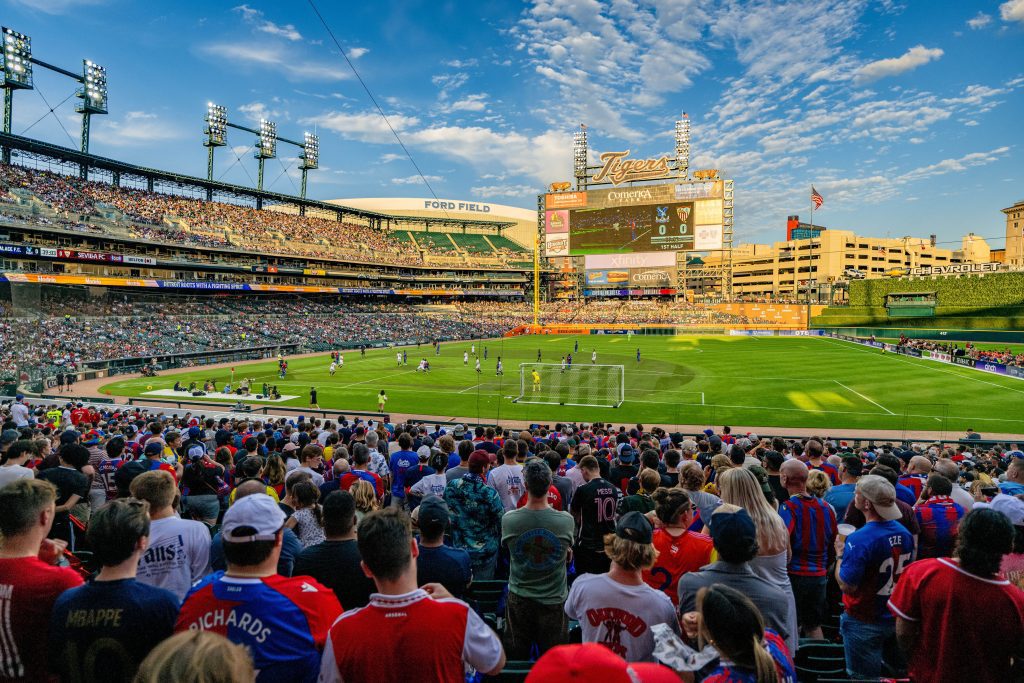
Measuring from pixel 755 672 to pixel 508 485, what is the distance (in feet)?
16.3

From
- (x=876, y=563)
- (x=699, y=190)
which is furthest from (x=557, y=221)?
(x=876, y=563)

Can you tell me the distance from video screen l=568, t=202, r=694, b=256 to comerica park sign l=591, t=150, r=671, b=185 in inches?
246

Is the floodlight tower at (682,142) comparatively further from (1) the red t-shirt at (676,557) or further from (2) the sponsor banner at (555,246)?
(1) the red t-shirt at (676,557)

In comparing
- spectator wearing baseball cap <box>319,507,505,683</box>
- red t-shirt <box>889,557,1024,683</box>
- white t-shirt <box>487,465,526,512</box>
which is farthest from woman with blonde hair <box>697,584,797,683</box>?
white t-shirt <box>487,465,526,512</box>

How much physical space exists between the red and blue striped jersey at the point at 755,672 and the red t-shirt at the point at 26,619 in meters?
3.54

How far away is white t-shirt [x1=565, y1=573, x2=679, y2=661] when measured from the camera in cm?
328

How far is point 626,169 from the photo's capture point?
84.2 metres

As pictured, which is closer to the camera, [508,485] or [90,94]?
[508,485]

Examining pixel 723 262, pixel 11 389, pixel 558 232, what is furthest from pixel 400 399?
pixel 723 262

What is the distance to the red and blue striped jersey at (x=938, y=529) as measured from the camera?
→ 208 inches

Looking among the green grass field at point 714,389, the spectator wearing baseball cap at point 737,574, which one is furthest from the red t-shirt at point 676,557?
the green grass field at point 714,389

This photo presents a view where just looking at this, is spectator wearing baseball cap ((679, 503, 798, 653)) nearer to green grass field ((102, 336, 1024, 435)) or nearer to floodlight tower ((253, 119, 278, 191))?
green grass field ((102, 336, 1024, 435))

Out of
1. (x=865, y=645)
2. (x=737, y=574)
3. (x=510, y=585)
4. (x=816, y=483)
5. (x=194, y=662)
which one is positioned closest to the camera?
(x=194, y=662)

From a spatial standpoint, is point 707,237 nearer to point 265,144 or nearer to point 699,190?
point 699,190
